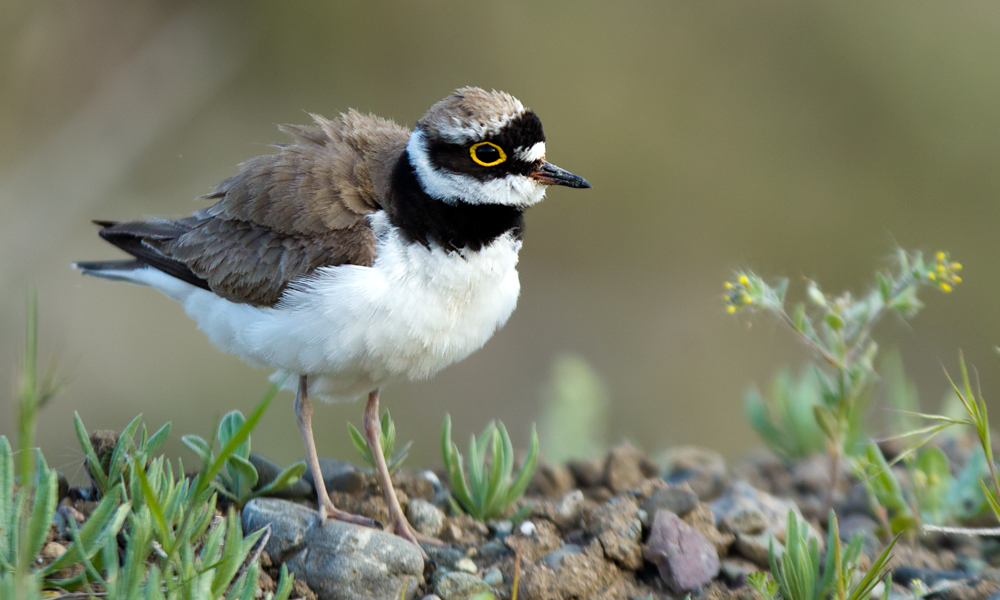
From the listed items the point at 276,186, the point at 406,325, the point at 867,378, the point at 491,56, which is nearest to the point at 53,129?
the point at 491,56

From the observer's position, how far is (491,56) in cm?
935

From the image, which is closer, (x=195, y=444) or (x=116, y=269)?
(x=195, y=444)

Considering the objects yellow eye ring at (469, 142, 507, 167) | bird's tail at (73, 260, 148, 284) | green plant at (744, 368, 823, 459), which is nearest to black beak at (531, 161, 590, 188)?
yellow eye ring at (469, 142, 507, 167)

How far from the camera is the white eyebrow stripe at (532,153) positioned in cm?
393

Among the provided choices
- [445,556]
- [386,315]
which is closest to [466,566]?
[445,556]

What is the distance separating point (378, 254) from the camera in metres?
3.75

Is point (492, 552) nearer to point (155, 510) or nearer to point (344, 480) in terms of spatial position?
Result: point (344, 480)

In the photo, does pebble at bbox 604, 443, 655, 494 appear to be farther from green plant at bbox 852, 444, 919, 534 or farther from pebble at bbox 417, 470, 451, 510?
green plant at bbox 852, 444, 919, 534

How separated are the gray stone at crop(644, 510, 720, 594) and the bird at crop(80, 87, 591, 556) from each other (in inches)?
37.7

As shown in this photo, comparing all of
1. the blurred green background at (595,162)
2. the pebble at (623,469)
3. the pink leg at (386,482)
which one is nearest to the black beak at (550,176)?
the pink leg at (386,482)

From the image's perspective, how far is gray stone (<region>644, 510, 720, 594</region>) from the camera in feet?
11.3

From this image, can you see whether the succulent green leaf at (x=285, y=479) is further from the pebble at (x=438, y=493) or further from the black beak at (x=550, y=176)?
the black beak at (x=550, y=176)

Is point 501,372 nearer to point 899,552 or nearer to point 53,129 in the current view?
point 53,129

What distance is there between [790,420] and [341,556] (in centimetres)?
302
